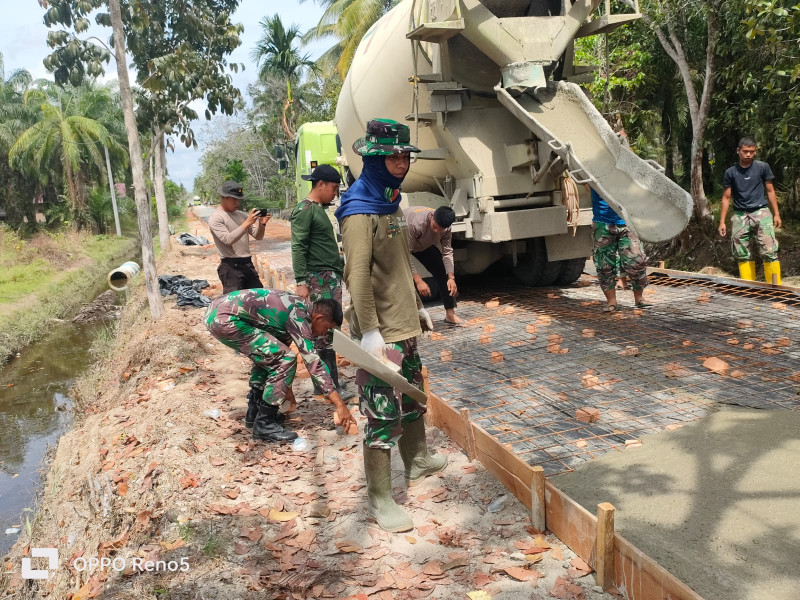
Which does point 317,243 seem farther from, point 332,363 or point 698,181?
point 698,181

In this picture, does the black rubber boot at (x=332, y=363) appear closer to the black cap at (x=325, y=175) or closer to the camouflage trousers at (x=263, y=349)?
the camouflage trousers at (x=263, y=349)

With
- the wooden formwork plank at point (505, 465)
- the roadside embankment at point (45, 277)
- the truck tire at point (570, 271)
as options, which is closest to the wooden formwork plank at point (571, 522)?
the wooden formwork plank at point (505, 465)

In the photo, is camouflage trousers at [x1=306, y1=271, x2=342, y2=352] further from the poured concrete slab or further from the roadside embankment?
the roadside embankment

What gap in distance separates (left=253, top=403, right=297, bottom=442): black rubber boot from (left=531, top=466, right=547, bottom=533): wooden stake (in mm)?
1934

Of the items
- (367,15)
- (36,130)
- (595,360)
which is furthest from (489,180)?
(36,130)

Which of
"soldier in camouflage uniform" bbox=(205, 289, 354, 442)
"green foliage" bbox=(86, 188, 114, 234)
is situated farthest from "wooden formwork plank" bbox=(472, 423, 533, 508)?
"green foliage" bbox=(86, 188, 114, 234)

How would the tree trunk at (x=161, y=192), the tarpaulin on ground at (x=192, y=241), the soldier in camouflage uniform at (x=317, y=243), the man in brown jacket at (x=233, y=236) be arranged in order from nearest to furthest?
1. the soldier in camouflage uniform at (x=317, y=243)
2. the man in brown jacket at (x=233, y=236)
3. the tree trunk at (x=161, y=192)
4. the tarpaulin on ground at (x=192, y=241)

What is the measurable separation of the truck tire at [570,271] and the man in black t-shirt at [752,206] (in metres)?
1.77

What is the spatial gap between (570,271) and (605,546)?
19.8 ft

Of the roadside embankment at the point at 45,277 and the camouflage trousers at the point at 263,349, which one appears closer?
the camouflage trousers at the point at 263,349

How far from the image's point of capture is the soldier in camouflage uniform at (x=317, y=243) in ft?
15.2

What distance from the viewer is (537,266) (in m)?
8.27

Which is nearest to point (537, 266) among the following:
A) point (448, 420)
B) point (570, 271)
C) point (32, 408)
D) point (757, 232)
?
point (570, 271)

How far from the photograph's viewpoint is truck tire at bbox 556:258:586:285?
8219 millimetres
